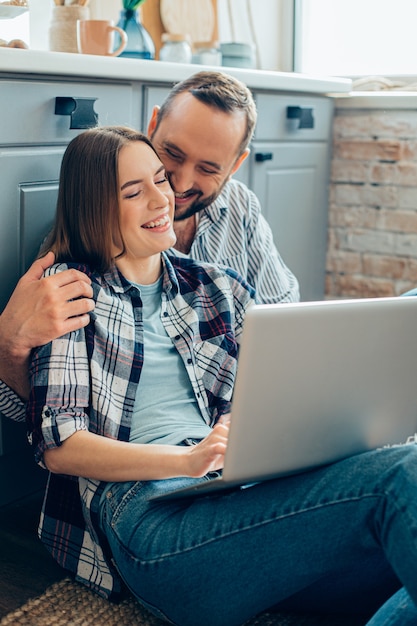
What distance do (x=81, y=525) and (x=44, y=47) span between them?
149cm

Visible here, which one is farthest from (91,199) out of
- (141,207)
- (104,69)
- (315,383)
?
(315,383)

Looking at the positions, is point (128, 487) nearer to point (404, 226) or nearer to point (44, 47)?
point (44, 47)

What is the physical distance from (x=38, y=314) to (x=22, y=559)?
50cm

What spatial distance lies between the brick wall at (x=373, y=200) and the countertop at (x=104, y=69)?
47 cm

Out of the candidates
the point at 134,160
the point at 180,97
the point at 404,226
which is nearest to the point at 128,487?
the point at 134,160

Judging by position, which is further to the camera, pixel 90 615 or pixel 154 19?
pixel 154 19

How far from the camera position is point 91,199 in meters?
1.42

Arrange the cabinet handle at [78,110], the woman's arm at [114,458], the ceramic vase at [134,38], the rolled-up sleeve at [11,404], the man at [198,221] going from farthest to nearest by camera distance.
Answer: the ceramic vase at [134,38], the cabinet handle at [78,110], the rolled-up sleeve at [11,404], the man at [198,221], the woman's arm at [114,458]

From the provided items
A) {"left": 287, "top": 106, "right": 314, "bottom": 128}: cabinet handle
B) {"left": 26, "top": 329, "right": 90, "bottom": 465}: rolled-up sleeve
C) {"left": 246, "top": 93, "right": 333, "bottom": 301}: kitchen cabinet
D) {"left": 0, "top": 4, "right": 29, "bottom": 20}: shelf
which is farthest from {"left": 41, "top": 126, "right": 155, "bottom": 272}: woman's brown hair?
{"left": 287, "top": 106, "right": 314, "bottom": 128}: cabinet handle

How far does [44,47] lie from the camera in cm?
239

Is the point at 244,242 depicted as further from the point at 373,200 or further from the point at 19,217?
the point at 373,200

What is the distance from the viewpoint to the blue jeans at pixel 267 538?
114 centimetres

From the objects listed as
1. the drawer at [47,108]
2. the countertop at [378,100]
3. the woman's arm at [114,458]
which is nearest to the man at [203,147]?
the drawer at [47,108]

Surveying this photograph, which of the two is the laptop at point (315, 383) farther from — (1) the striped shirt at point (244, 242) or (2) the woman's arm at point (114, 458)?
(1) the striped shirt at point (244, 242)
